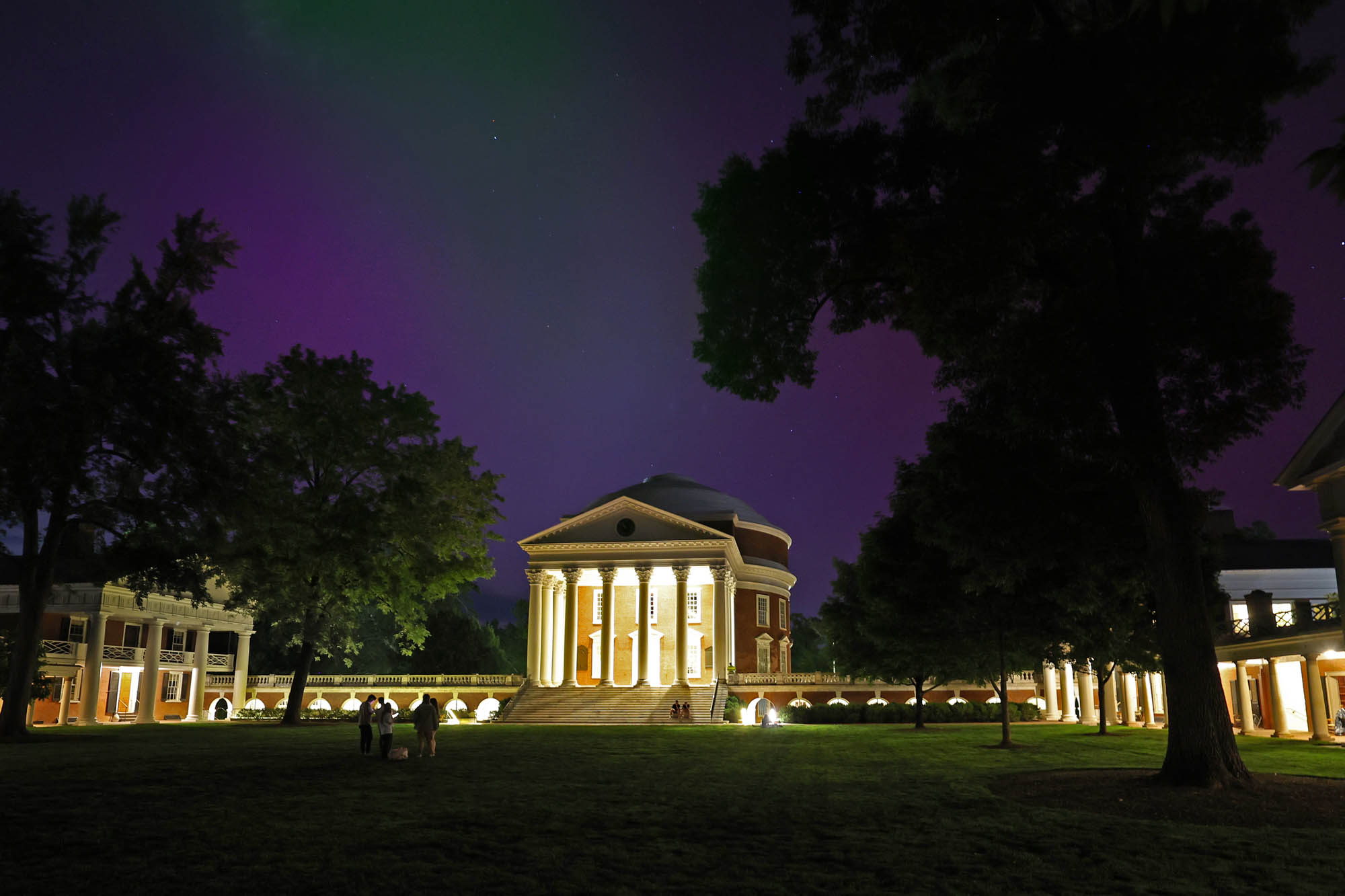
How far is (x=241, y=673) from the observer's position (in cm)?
5684

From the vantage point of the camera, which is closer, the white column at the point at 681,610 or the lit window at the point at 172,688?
the lit window at the point at 172,688

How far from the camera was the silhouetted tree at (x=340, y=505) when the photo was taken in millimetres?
34719

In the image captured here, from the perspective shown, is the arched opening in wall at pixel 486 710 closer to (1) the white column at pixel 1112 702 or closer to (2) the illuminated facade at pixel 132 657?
(2) the illuminated facade at pixel 132 657

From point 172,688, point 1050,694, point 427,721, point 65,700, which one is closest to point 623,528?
point 1050,694

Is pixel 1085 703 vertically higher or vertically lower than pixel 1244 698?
lower

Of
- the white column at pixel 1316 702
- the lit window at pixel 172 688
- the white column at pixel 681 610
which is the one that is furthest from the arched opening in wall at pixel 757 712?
the lit window at pixel 172 688

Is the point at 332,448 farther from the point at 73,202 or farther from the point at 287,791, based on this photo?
the point at 287,791

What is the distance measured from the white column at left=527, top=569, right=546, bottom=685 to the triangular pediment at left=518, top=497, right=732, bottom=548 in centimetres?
218

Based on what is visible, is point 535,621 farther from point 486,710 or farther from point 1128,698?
point 1128,698

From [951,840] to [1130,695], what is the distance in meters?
40.3

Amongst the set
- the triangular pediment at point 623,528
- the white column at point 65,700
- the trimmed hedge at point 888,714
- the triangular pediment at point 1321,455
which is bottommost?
the trimmed hedge at point 888,714

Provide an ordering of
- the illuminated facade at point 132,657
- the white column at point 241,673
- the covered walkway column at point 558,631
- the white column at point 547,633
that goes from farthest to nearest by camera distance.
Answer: the covered walkway column at point 558,631 → the white column at point 547,633 → the white column at point 241,673 → the illuminated facade at point 132,657

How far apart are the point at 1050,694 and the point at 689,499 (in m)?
31.8

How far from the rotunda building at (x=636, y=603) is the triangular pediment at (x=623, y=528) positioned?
0.06 metres
